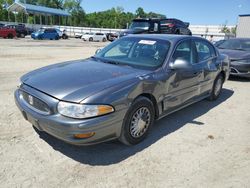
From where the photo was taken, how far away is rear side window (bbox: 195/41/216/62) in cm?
514

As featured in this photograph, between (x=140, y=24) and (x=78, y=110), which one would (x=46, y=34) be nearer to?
(x=140, y=24)

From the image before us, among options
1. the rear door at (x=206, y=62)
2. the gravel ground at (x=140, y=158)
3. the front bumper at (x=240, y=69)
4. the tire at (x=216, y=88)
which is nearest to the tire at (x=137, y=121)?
the gravel ground at (x=140, y=158)

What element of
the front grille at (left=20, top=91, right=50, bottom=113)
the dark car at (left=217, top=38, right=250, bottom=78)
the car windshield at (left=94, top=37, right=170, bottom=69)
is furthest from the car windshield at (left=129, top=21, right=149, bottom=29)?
the front grille at (left=20, top=91, right=50, bottom=113)

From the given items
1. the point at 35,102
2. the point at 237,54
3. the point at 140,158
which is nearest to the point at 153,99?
the point at 140,158

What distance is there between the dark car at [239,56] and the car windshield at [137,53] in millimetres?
4823

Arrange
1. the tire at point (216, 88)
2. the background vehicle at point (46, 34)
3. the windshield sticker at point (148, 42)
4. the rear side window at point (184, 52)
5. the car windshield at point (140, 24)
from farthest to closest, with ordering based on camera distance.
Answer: the background vehicle at point (46, 34) → the car windshield at point (140, 24) → the tire at point (216, 88) → the windshield sticker at point (148, 42) → the rear side window at point (184, 52)

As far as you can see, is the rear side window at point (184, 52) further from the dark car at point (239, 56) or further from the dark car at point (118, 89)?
the dark car at point (239, 56)

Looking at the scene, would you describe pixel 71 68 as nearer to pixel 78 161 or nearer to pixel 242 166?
pixel 78 161

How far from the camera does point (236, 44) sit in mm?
9625

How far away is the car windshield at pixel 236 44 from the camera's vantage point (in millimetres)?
9398

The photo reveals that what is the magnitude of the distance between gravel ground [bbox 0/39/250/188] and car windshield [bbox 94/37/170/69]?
1171mm

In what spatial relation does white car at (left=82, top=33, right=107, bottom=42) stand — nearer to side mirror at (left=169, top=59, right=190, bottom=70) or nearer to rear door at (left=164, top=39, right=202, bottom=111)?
rear door at (left=164, top=39, right=202, bottom=111)

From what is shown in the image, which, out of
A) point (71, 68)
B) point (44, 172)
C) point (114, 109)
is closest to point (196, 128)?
point (114, 109)

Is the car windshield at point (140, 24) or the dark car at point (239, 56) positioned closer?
the dark car at point (239, 56)
